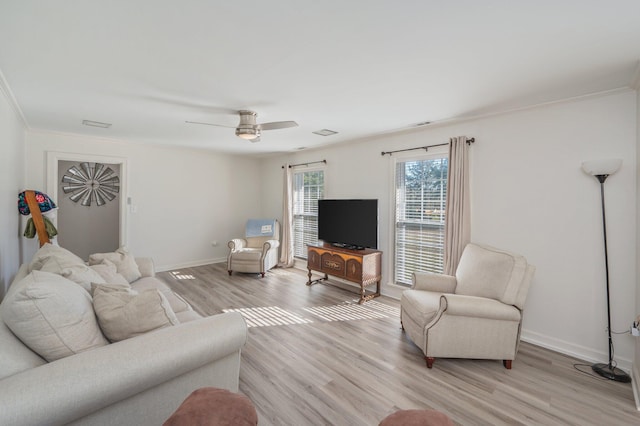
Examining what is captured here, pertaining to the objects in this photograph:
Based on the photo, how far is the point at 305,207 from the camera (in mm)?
5945

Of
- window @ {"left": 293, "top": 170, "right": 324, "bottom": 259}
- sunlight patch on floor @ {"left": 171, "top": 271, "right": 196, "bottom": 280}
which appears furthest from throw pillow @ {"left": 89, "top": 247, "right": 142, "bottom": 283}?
window @ {"left": 293, "top": 170, "right": 324, "bottom": 259}

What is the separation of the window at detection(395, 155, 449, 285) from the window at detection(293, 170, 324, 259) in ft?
5.78

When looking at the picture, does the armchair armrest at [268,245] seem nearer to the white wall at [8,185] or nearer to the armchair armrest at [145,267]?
the armchair armrest at [145,267]

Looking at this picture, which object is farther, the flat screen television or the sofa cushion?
the flat screen television

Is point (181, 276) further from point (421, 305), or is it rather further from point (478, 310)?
point (478, 310)

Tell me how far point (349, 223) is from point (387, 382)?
101 inches

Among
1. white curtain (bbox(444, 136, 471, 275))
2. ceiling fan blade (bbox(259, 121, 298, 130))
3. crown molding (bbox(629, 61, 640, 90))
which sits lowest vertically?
white curtain (bbox(444, 136, 471, 275))

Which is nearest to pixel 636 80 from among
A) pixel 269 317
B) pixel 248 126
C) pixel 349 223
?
pixel 349 223

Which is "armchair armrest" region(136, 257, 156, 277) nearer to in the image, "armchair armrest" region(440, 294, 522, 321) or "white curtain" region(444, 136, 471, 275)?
"armchair armrest" region(440, 294, 522, 321)

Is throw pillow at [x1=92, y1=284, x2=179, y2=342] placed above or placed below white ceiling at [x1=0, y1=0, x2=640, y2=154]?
below

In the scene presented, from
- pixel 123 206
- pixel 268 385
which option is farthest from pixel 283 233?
pixel 268 385

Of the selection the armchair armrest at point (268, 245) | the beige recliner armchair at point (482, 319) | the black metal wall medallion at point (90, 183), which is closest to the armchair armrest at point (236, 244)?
the armchair armrest at point (268, 245)

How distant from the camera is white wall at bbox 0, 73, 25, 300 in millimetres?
2566

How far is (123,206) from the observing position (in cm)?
510
